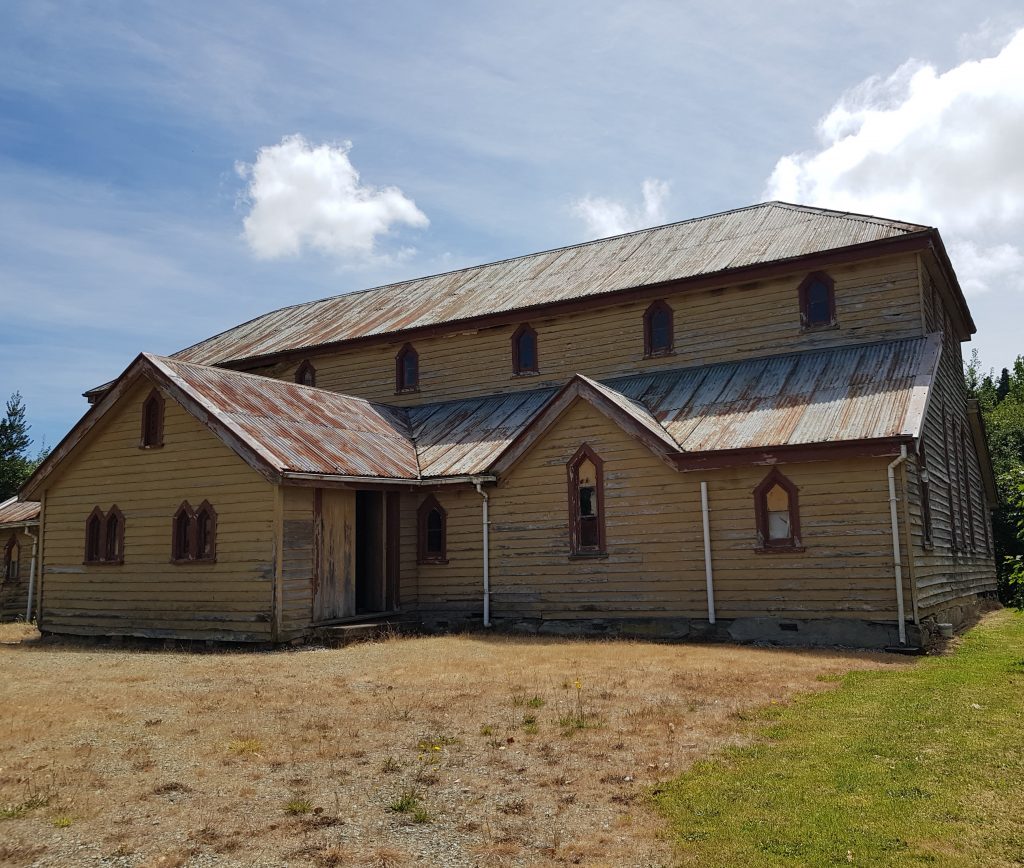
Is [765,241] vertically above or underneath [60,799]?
above

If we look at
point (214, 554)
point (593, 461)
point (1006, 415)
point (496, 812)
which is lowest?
point (496, 812)

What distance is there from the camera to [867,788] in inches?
287

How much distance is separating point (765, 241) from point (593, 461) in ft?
27.3

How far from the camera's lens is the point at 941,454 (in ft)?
71.1

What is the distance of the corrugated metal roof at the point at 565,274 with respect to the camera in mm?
22906

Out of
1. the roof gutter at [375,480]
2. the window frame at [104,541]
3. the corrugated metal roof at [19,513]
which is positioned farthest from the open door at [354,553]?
the corrugated metal roof at [19,513]

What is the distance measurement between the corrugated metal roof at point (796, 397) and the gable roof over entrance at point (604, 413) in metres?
0.03

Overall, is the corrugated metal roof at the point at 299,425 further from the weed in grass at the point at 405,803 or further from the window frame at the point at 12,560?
the window frame at the point at 12,560

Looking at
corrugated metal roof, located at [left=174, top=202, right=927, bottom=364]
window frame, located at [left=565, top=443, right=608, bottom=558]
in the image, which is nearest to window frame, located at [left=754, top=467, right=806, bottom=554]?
window frame, located at [left=565, top=443, right=608, bottom=558]

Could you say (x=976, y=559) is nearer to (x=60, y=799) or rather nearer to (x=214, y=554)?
(x=214, y=554)

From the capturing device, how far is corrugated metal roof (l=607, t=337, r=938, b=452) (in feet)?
57.2

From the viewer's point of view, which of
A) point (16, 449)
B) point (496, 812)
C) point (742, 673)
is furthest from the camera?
point (16, 449)

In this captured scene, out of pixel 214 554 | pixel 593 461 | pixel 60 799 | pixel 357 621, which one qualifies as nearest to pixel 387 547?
pixel 357 621

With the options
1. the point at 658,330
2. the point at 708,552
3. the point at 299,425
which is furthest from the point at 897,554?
the point at 299,425
